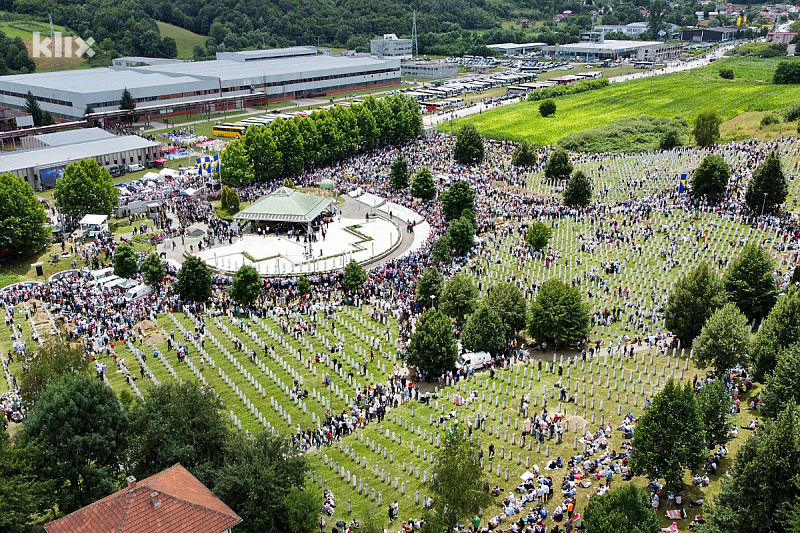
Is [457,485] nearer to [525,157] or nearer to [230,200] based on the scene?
[230,200]

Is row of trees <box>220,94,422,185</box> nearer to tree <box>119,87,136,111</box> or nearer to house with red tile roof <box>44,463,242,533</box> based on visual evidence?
tree <box>119,87,136,111</box>

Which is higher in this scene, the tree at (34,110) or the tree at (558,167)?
the tree at (34,110)

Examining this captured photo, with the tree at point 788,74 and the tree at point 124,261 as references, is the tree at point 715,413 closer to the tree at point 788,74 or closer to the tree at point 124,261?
the tree at point 124,261

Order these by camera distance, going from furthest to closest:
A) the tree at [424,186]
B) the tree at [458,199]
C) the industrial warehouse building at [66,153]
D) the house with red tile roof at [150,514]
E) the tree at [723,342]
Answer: the industrial warehouse building at [66,153], the tree at [424,186], the tree at [458,199], the tree at [723,342], the house with red tile roof at [150,514]

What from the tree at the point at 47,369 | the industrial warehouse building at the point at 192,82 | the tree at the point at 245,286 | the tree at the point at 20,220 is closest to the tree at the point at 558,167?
the tree at the point at 245,286

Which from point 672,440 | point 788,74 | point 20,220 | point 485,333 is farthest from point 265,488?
point 788,74

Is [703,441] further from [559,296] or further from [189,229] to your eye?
[189,229]

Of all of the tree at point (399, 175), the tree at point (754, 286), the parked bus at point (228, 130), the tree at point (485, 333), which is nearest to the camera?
the tree at point (485, 333)
